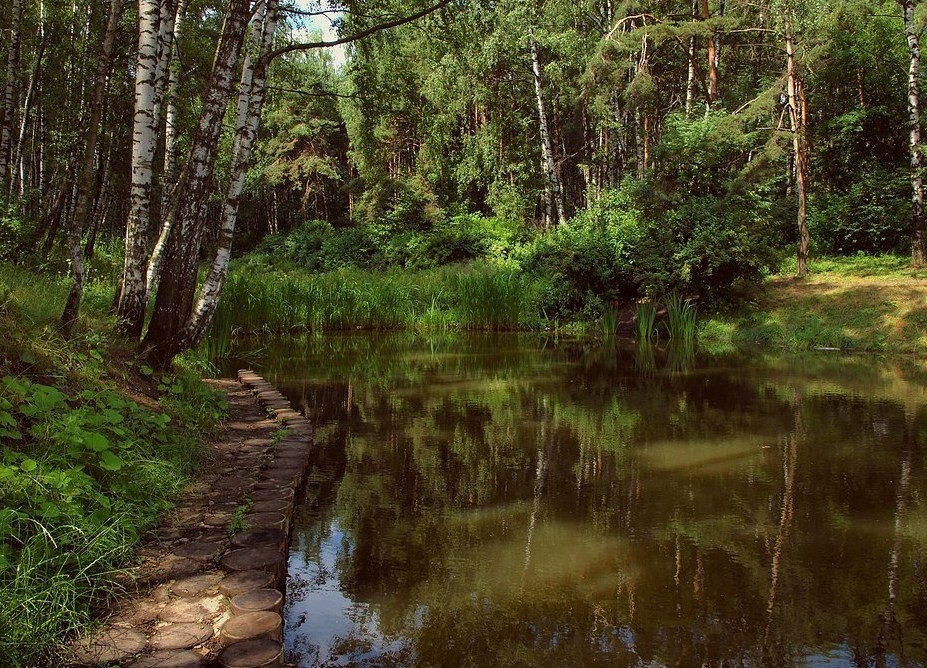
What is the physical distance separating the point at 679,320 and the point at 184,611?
37.8 ft

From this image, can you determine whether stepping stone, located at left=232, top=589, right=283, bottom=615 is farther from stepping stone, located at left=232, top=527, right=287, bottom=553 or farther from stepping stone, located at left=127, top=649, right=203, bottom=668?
stepping stone, located at left=232, top=527, right=287, bottom=553

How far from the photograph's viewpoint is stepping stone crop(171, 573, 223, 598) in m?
2.27

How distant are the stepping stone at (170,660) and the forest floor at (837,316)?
11.0 metres

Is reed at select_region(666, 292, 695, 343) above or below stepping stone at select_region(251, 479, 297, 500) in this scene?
above

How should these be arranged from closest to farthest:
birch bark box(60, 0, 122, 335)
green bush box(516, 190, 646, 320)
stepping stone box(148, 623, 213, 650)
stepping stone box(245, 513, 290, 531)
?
stepping stone box(148, 623, 213, 650)
stepping stone box(245, 513, 290, 531)
birch bark box(60, 0, 122, 335)
green bush box(516, 190, 646, 320)

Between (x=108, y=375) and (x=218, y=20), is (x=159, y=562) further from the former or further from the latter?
(x=218, y=20)

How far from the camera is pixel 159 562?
2.47 metres

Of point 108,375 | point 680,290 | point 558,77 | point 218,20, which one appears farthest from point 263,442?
point 558,77

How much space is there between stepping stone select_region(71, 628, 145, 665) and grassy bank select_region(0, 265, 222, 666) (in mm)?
60

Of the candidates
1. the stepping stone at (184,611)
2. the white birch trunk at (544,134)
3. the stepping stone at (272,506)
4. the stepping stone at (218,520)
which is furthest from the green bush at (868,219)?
the stepping stone at (184,611)

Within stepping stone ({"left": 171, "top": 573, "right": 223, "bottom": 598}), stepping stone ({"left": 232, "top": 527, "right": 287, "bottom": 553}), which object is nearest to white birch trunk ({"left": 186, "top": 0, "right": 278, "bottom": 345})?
stepping stone ({"left": 232, "top": 527, "right": 287, "bottom": 553})

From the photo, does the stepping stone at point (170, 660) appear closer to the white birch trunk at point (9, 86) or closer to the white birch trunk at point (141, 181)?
the white birch trunk at point (141, 181)

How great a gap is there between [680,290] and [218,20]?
10.9m

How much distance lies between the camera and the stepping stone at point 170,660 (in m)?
1.83
